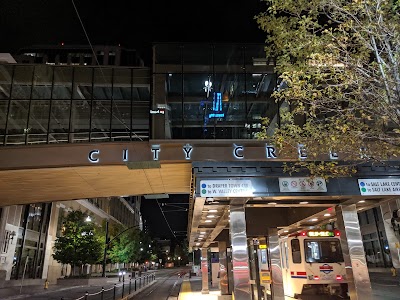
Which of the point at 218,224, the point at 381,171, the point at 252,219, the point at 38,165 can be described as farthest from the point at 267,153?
the point at 38,165

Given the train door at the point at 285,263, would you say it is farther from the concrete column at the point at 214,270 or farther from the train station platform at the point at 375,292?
the concrete column at the point at 214,270

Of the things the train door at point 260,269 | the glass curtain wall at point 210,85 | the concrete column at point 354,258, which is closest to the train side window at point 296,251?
the train door at point 260,269

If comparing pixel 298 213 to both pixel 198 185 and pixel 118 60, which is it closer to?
pixel 198 185

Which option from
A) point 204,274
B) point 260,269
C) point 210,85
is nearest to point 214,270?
point 204,274

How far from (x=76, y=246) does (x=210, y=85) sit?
2195 cm

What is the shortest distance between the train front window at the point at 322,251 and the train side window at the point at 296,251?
1.29ft

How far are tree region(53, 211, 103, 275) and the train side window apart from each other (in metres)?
23.3

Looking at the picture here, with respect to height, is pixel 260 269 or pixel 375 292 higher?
pixel 260 269

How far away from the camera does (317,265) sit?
13.5m

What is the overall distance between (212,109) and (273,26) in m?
10.8

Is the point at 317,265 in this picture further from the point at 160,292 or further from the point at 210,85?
the point at 160,292

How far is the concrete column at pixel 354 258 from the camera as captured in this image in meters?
9.70

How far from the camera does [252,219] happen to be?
1476 centimetres

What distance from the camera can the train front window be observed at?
44.7 feet
